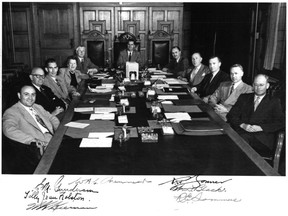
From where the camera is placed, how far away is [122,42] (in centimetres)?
695

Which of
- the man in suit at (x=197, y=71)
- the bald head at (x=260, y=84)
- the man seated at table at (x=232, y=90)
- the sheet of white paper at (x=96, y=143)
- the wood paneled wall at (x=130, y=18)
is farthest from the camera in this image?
the wood paneled wall at (x=130, y=18)

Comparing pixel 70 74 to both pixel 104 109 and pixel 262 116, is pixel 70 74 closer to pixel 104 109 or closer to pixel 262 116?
pixel 104 109

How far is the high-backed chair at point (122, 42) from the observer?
6.91m

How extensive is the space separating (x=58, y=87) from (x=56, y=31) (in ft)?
12.9

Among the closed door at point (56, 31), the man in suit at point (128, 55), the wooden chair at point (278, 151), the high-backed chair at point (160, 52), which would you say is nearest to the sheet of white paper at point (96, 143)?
the wooden chair at point (278, 151)

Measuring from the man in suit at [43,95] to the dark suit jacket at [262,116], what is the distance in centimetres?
177

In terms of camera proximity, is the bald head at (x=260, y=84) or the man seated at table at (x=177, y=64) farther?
the man seated at table at (x=177, y=64)

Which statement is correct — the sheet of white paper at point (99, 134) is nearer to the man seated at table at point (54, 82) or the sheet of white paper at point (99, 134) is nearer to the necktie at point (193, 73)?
the man seated at table at point (54, 82)

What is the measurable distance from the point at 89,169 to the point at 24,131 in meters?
1.01

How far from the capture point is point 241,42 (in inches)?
246

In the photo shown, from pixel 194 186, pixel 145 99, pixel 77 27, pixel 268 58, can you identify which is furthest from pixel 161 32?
pixel 194 186

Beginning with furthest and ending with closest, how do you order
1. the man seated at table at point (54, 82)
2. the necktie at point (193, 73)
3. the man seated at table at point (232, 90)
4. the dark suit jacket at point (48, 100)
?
the necktie at point (193, 73) < the man seated at table at point (54, 82) < the dark suit jacket at point (48, 100) < the man seated at table at point (232, 90)

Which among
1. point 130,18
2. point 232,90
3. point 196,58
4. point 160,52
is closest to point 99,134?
point 232,90

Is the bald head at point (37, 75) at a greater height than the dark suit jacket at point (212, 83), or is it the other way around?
the bald head at point (37, 75)
